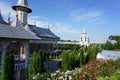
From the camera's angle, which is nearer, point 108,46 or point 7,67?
point 7,67

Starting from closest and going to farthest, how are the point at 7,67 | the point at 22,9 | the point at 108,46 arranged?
1. the point at 7,67
2. the point at 22,9
3. the point at 108,46

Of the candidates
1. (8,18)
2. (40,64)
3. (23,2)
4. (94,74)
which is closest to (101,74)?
(94,74)

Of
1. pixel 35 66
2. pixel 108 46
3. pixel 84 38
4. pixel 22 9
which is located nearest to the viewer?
pixel 35 66

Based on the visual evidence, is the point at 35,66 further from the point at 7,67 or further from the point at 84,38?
the point at 84,38

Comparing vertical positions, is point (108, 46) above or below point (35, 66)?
above

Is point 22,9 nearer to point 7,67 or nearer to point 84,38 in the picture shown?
point 7,67

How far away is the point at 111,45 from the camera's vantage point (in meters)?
34.2

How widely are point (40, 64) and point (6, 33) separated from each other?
4.04 meters

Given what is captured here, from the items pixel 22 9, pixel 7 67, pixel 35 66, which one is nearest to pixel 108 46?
pixel 22 9

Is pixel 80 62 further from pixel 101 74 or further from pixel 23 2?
pixel 23 2

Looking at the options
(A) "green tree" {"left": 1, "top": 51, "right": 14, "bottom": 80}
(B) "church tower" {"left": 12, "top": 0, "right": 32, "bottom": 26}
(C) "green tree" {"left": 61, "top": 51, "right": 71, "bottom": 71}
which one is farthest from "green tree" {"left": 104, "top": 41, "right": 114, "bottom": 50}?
(A) "green tree" {"left": 1, "top": 51, "right": 14, "bottom": 80}

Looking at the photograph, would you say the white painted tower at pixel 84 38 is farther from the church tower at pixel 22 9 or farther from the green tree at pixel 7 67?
the green tree at pixel 7 67

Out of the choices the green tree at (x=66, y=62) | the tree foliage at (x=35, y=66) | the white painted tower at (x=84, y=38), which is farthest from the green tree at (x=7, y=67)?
the white painted tower at (x=84, y=38)

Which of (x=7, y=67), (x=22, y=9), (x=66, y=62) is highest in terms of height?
(x=22, y=9)
